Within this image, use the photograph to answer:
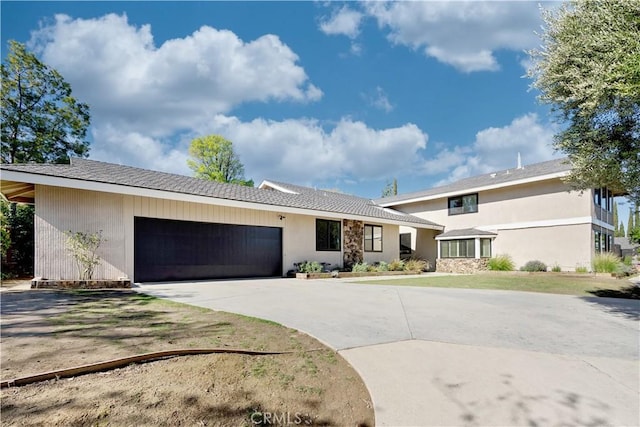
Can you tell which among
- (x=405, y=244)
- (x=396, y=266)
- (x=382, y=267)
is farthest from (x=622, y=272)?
(x=405, y=244)

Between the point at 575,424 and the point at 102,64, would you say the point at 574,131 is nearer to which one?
the point at 575,424

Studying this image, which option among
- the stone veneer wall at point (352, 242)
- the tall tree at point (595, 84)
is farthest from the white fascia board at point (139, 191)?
the tall tree at point (595, 84)

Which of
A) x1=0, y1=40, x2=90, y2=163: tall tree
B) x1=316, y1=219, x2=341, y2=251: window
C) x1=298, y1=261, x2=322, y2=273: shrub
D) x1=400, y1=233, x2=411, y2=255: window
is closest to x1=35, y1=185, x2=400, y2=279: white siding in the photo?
x1=298, y1=261, x2=322, y2=273: shrub

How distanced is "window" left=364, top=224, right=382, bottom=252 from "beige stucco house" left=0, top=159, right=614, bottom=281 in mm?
61

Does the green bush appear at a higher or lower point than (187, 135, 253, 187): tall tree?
lower

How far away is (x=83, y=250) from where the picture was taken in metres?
9.74

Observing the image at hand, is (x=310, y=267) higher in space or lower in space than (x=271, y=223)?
lower

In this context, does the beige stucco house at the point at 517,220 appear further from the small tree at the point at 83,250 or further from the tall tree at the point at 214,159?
the tall tree at the point at 214,159

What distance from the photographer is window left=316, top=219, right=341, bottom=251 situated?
16703 millimetres

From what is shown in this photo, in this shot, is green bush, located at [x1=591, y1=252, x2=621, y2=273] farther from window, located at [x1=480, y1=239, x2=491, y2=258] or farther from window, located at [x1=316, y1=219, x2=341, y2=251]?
window, located at [x1=316, y1=219, x2=341, y2=251]

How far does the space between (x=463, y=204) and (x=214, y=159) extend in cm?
2717

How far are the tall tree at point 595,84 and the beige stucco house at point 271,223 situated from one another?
4.58 feet

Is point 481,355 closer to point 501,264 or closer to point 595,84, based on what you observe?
point 595,84

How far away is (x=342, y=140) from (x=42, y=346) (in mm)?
31857
